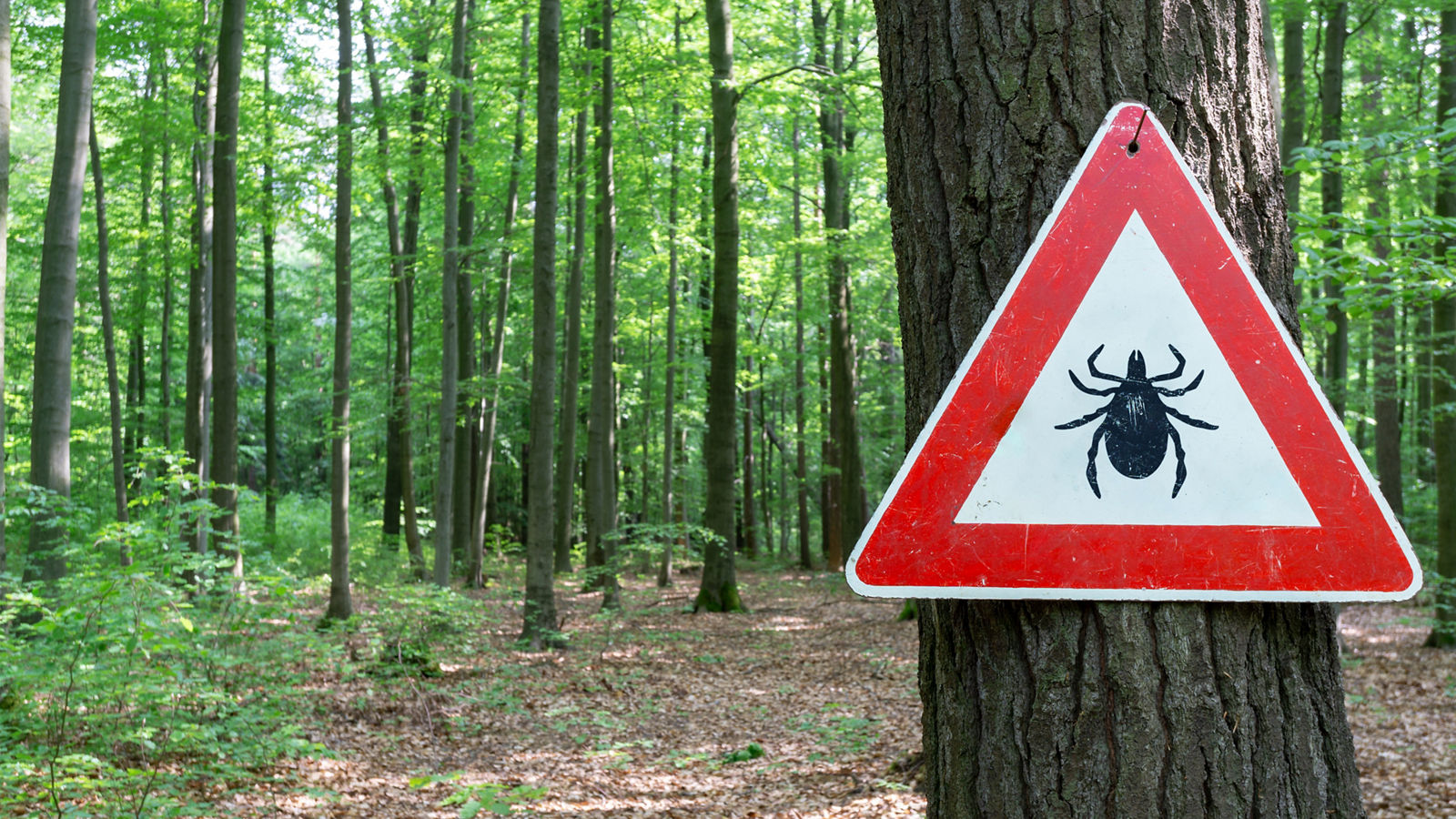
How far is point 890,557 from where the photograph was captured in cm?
144

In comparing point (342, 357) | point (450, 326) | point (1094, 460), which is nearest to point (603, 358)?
point (450, 326)

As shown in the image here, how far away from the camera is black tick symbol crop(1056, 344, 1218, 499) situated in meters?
1.39

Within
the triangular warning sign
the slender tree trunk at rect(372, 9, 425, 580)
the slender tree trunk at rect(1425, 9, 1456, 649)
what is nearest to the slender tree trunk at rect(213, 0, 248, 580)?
the slender tree trunk at rect(372, 9, 425, 580)

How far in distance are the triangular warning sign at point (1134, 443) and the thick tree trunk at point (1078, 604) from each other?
0.06 meters

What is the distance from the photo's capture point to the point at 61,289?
795 cm

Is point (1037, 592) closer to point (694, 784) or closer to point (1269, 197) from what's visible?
point (1269, 197)

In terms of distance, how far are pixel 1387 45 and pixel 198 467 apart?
67.5 feet

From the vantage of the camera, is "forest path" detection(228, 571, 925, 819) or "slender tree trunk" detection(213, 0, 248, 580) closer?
"forest path" detection(228, 571, 925, 819)

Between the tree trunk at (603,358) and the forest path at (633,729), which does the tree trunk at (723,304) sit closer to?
the tree trunk at (603,358)

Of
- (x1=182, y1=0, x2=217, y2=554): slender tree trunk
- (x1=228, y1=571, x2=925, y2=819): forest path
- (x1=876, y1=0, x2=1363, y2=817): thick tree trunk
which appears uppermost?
(x1=182, y1=0, x2=217, y2=554): slender tree trunk

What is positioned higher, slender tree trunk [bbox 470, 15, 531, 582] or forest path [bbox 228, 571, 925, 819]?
slender tree trunk [bbox 470, 15, 531, 582]

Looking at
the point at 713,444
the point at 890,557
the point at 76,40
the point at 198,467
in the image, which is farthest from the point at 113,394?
the point at 890,557

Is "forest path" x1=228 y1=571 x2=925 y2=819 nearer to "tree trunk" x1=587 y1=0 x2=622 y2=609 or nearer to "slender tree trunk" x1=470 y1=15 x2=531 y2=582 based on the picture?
"tree trunk" x1=587 y1=0 x2=622 y2=609

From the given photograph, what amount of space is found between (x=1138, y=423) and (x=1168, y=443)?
0.19 feet
